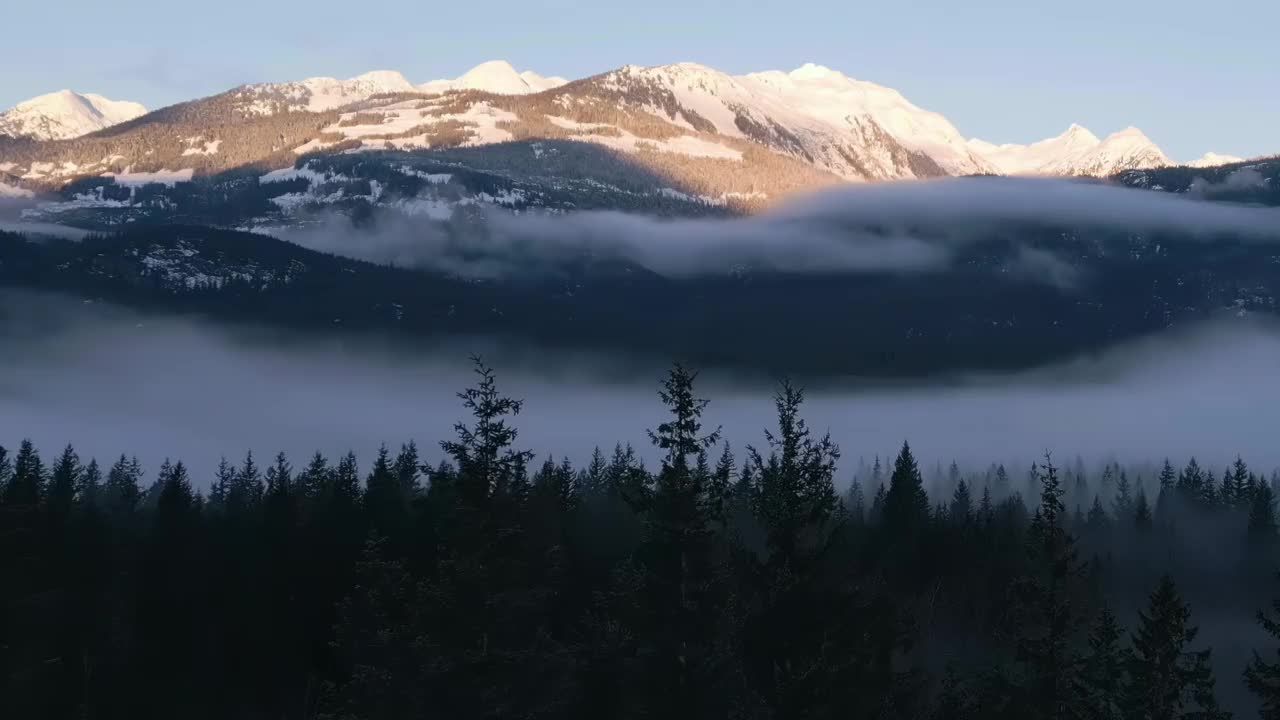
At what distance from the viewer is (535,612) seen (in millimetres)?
36781

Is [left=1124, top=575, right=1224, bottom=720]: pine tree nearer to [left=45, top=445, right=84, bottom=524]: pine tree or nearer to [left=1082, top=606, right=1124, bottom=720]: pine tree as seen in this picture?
[left=1082, top=606, right=1124, bottom=720]: pine tree

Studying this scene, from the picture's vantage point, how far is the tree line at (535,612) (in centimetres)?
3475

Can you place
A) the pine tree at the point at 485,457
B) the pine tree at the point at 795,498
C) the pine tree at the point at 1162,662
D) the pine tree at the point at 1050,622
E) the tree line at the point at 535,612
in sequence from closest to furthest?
the pine tree at the point at 795,498
the tree line at the point at 535,612
the pine tree at the point at 485,457
the pine tree at the point at 1050,622
the pine tree at the point at 1162,662

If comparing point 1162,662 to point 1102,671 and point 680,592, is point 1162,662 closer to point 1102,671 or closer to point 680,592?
point 1102,671

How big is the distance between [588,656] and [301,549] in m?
33.6

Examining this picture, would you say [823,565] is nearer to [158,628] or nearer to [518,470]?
[518,470]

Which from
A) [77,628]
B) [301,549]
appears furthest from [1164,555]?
[77,628]

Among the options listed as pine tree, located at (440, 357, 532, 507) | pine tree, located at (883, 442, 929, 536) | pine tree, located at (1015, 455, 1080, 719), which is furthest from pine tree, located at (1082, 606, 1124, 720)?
pine tree, located at (883, 442, 929, 536)

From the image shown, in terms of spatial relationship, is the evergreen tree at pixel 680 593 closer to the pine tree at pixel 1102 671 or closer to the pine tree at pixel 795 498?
the pine tree at pixel 795 498

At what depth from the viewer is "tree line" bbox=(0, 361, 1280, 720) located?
114 ft

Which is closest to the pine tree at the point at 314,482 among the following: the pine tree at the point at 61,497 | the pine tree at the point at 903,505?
the pine tree at the point at 61,497

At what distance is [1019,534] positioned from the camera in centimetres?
13550

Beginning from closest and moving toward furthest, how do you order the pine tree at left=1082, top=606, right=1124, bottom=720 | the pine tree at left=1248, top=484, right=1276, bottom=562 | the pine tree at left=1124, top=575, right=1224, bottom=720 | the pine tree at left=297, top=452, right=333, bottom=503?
the pine tree at left=1082, top=606, right=1124, bottom=720
the pine tree at left=1124, top=575, right=1224, bottom=720
the pine tree at left=297, top=452, right=333, bottom=503
the pine tree at left=1248, top=484, right=1276, bottom=562

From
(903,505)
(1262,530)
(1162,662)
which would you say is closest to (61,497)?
(903,505)
